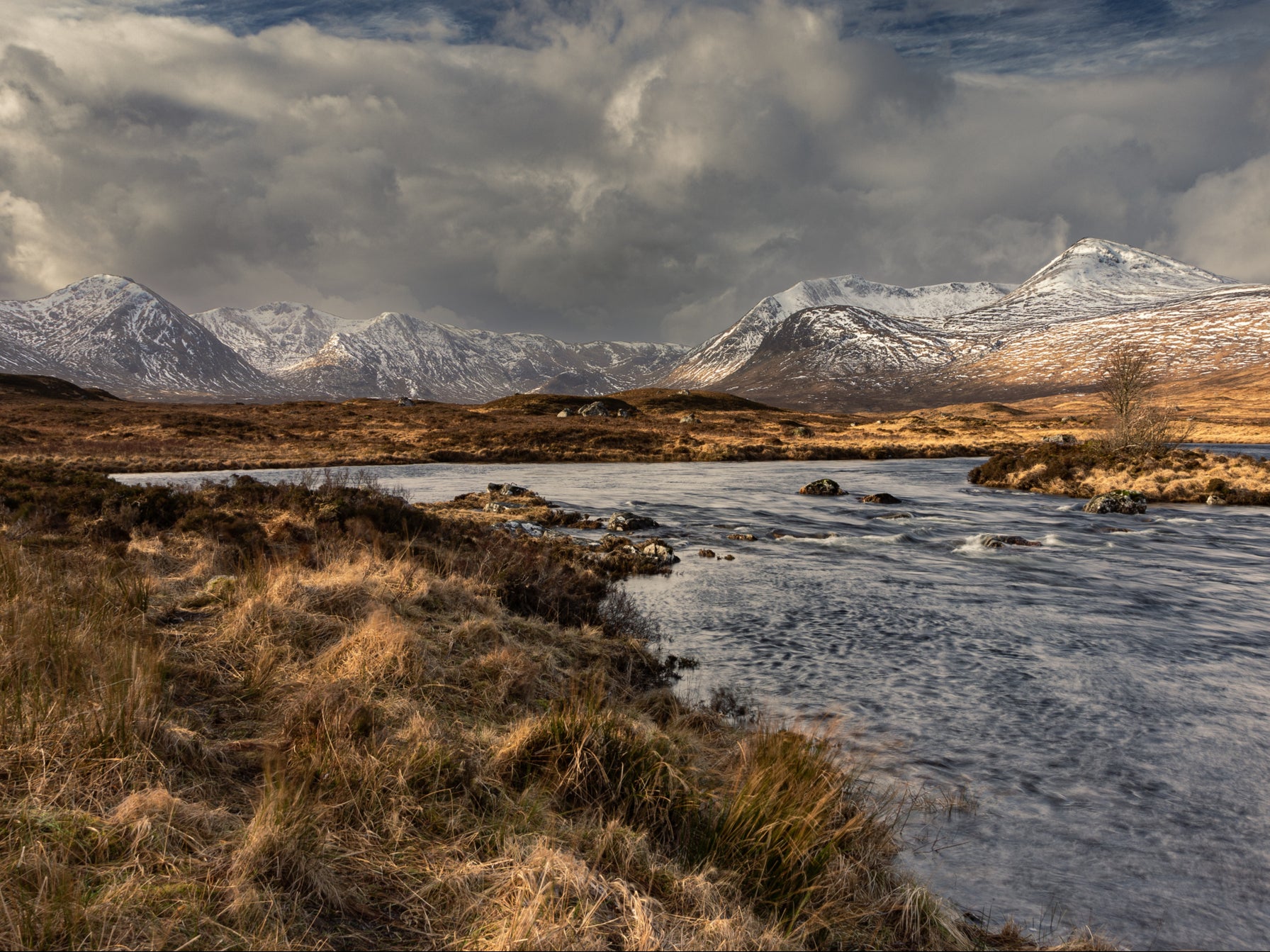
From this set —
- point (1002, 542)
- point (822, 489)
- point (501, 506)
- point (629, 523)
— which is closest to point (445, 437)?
point (822, 489)

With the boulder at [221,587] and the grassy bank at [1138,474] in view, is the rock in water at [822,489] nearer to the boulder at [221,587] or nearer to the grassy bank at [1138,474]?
the grassy bank at [1138,474]

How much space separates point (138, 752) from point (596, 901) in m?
3.24

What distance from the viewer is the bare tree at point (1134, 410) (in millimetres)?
40781

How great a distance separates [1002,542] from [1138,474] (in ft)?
66.6

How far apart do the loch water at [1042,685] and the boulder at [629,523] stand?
66 centimetres

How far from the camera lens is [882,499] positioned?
Result: 31.3 m

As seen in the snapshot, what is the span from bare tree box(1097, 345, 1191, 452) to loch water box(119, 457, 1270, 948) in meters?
20.3

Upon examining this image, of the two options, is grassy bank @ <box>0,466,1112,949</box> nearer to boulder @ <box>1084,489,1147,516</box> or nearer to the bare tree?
boulder @ <box>1084,489,1147,516</box>

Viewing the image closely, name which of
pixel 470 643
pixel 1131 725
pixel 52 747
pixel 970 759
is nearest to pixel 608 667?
pixel 470 643

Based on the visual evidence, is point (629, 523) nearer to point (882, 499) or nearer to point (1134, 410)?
point (882, 499)

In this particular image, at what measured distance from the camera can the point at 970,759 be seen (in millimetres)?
7027

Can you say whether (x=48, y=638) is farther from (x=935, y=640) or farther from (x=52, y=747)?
(x=935, y=640)

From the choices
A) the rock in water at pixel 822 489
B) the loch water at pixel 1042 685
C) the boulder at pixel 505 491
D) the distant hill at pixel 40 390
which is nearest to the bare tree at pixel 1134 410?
the rock in water at pixel 822 489

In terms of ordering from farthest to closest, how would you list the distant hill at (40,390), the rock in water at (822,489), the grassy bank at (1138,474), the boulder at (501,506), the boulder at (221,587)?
the distant hill at (40,390) < the rock in water at (822,489) < the grassy bank at (1138,474) < the boulder at (501,506) < the boulder at (221,587)
